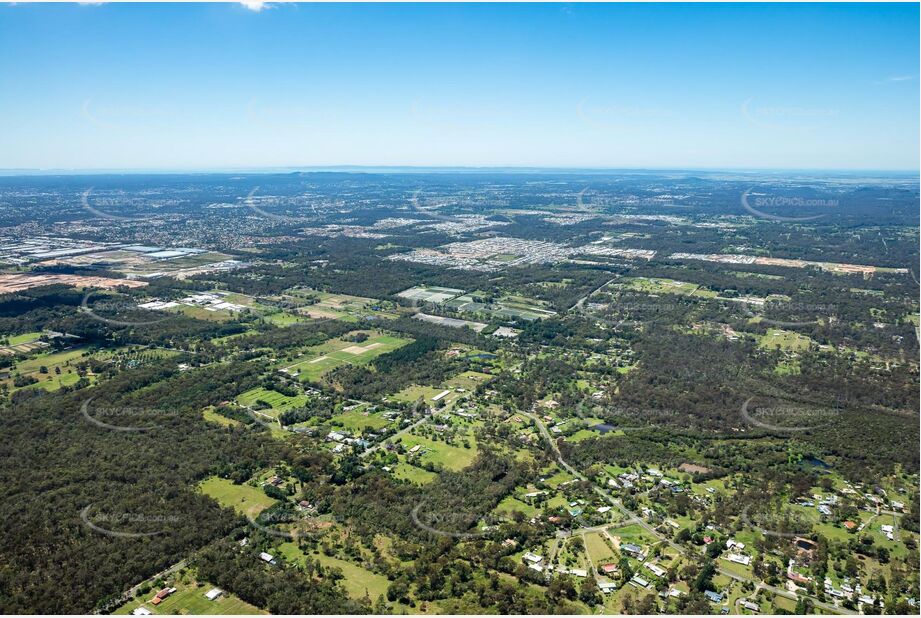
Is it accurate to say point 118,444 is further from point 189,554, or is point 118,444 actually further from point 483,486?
point 483,486

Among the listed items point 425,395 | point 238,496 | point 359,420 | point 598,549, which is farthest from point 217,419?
point 598,549

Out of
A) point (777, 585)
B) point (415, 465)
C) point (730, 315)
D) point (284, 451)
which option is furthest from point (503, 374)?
point (730, 315)

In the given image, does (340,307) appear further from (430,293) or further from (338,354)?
(338,354)

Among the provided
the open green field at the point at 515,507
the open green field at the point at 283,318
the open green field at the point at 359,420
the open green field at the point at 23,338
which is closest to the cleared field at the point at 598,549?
the open green field at the point at 515,507

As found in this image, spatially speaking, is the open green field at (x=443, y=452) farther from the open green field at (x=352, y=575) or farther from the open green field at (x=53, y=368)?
the open green field at (x=53, y=368)

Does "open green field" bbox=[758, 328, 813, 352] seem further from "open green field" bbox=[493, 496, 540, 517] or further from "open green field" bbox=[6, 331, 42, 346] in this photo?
"open green field" bbox=[6, 331, 42, 346]

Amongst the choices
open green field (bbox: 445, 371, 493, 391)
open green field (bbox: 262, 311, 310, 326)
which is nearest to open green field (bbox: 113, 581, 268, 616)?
open green field (bbox: 445, 371, 493, 391)
